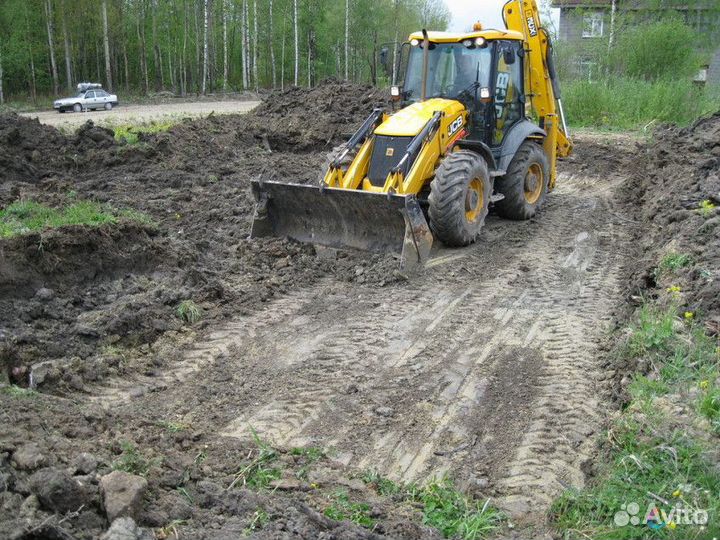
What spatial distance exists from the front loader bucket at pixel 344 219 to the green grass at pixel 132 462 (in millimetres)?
4315

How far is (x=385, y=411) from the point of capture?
532 cm

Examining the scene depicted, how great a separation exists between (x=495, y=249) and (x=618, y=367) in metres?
3.65

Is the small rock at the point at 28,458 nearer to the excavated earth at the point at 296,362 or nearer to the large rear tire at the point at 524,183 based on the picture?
the excavated earth at the point at 296,362

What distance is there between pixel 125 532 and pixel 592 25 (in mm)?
31822

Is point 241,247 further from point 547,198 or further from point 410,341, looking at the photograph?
point 547,198

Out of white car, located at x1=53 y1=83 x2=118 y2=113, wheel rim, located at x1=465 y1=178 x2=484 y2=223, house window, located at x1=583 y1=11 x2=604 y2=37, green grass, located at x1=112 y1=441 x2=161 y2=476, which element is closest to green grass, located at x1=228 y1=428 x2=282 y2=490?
green grass, located at x1=112 y1=441 x2=161 y2=476

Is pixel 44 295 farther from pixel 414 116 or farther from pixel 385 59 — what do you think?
pixel 385 59

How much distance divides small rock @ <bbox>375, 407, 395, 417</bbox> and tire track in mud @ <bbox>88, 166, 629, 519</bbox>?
0.6 inches

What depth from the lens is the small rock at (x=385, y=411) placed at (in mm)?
5305

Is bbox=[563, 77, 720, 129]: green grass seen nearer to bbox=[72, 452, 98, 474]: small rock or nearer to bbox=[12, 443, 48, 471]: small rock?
bbox=[72, 452, 98, 474]: small rock

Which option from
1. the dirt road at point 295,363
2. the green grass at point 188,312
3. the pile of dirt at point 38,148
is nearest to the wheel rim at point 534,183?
the dirt road at point 295,363

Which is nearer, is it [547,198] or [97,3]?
[547,198]

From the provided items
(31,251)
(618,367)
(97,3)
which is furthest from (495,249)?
(97,3)

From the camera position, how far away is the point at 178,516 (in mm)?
3602
